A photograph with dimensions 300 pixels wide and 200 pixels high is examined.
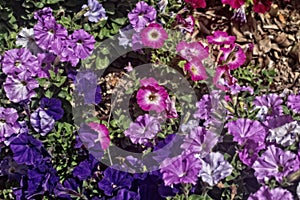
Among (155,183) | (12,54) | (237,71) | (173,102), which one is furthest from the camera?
(237,71)

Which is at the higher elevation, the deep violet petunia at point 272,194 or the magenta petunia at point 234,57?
the magenta petunia at point 234,57

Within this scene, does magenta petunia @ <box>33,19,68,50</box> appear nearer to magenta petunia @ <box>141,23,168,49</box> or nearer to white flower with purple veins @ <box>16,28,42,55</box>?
white flower with purple veins @ <box>16,28,42,55</box>

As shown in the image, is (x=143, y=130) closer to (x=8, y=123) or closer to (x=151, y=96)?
(x=151, y=96)

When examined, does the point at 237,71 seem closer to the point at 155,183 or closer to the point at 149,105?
the point at 149,105

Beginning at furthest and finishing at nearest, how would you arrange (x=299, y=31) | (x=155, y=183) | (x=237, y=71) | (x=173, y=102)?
(x=299, y=31) < (x=237, y=71) < (x=173, y=102) < (x=155, y=183)

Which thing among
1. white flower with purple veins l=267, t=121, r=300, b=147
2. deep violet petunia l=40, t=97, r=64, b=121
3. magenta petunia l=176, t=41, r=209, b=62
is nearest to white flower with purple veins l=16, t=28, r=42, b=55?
deep violet petunia l=40, t=97, r=64, b=121

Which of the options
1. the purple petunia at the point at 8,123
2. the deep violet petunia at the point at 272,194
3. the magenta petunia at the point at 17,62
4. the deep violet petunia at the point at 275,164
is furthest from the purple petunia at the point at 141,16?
the deep violet petunia at the point at 272,194

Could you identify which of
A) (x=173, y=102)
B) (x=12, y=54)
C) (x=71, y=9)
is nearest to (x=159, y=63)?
(x=173, y=102)

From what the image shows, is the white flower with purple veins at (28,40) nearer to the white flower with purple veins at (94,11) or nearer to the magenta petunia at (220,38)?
the white flower with purple veins at (94,11)
